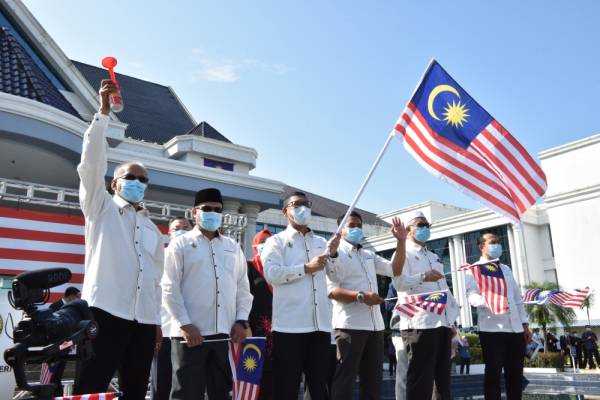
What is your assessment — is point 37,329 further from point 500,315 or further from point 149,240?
point 500,315

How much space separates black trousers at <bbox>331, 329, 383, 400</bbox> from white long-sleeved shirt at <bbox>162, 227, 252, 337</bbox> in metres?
0.91

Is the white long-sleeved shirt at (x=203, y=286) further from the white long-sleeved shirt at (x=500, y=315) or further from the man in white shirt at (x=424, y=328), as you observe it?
the white long-sleeved shirt at (x=500, y=315)

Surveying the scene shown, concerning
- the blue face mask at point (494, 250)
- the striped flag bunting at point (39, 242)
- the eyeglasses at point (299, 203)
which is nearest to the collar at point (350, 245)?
the eyeglasses at point (299, 203)

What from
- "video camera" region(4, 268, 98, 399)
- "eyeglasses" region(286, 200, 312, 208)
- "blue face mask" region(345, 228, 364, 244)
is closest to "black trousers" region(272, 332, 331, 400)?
"eyeglasses" region(286, 200, 312, 208)

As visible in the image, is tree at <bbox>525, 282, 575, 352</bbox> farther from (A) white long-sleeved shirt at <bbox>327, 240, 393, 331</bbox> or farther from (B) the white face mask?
(B) the white face mask

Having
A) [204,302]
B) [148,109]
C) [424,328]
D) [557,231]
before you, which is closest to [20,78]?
[148,109]

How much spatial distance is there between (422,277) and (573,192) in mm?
Answer: 37807

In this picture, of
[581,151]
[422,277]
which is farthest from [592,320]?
[422,277]

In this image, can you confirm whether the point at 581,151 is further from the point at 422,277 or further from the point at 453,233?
the point at 422,277

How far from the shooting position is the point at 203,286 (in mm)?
3684

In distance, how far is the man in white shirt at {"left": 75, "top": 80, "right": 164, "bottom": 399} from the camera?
3082mm

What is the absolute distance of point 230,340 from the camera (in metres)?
3.77

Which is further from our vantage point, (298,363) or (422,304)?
(422,304)

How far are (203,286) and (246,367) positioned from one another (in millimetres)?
717
